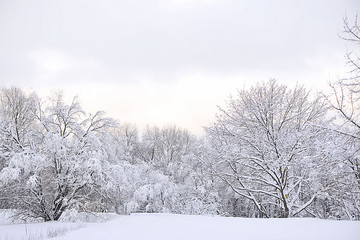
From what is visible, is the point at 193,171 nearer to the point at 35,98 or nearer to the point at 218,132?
the point at 218,132

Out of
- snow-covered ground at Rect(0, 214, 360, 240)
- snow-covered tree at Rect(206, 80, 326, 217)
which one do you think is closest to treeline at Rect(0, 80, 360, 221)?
snow-covered tree at Rect(206, 80, 326, 217)

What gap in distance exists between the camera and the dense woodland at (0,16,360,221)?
8789mm

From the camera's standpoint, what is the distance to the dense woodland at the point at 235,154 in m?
8.79

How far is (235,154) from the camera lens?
1073 cm

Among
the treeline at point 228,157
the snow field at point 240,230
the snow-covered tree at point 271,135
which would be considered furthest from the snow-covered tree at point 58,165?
the snow field at point 240,230

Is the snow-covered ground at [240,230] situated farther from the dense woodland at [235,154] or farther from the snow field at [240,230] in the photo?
the dense woodland at [235,154]

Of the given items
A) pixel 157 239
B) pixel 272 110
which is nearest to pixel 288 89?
pixel 272 110

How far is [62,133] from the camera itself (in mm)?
15695

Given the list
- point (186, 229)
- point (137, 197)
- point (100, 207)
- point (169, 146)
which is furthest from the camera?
point (169, 146)

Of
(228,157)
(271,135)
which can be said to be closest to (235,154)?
(228,157)

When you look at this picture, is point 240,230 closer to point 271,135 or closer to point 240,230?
point 240,230

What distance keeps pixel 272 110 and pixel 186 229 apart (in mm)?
7280

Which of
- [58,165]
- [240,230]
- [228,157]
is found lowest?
[240,230]

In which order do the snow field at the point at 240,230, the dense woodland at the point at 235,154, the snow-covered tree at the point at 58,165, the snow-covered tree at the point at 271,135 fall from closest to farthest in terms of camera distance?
1. the snow field at the point at 240,230
2. the dense woodland at the point at 235,154
3. the snow-covered tree at the point at 271,135
4. the snow-covered tree at the point at 58,165
